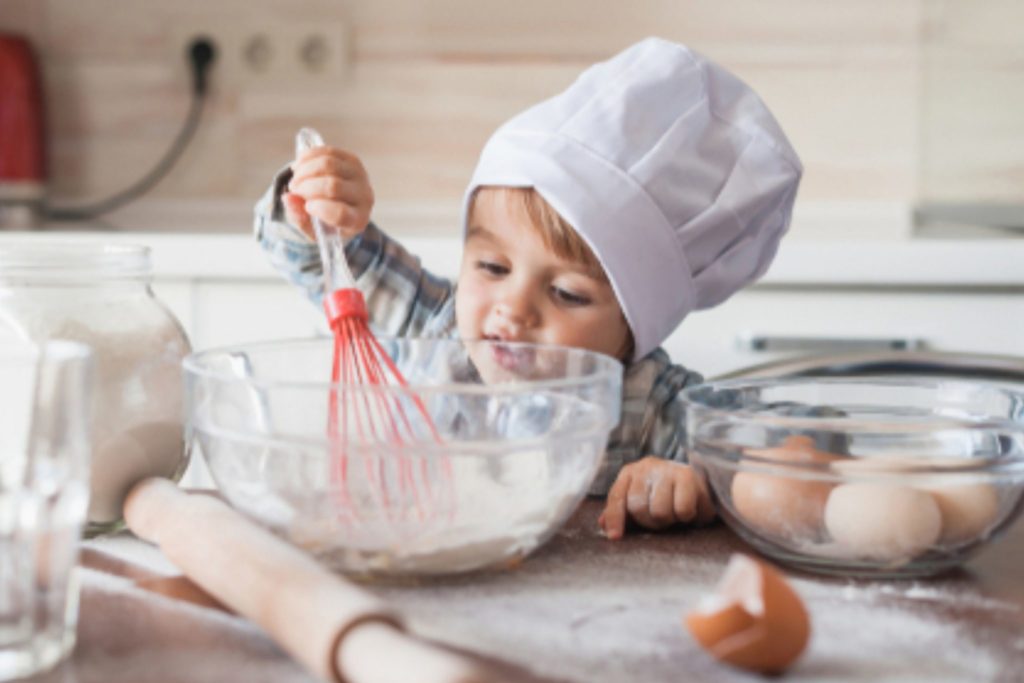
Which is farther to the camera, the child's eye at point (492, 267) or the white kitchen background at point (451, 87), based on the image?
the white kitchen background at point (451, 87)

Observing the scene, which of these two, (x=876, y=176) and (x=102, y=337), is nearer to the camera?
(x=102, y=337)

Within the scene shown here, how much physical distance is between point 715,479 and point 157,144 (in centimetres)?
176

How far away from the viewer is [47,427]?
47cm

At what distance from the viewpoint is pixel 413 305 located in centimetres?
120

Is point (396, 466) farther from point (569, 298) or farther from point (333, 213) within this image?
point (569, 298)

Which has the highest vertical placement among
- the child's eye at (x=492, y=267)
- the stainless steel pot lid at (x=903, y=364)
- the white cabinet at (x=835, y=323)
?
the child's eye at (x=492, y=267)

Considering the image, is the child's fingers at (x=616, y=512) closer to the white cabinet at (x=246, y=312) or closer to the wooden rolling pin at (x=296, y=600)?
the wooden rolling pin at (x=296, y=600)

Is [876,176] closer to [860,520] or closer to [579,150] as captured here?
[579,150]

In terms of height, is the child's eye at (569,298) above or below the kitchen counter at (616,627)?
above

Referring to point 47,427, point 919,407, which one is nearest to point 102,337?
point 47,427

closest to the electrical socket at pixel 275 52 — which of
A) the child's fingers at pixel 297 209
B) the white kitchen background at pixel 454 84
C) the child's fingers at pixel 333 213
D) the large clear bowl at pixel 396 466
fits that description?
the white kitchen background at pixel 454 84

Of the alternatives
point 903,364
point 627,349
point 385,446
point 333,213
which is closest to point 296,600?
point 385,446

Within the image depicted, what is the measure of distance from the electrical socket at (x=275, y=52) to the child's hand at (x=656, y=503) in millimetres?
1591

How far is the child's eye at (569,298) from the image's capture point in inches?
40.7
